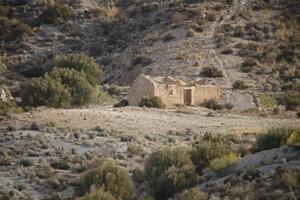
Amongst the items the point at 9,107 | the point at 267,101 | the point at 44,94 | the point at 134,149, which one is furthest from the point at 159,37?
the point at 134,149

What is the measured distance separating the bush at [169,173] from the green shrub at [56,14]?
48939mm

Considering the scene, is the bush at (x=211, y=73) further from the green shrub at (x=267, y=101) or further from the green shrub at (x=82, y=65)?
the green shrub at (x=82, y=65)

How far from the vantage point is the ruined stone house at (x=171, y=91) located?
4147 centimetres

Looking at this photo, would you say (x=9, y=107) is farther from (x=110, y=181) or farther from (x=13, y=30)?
(x=13, y=30)

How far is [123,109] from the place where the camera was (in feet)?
127

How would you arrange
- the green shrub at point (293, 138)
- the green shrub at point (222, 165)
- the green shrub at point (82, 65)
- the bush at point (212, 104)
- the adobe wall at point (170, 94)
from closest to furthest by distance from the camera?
1. the green shrub at point (222, 165)
2. the green shrub at point (293, 138)
3. the adobe wall at point (170, 94)
4. the bush at point (212, 104)
5. the green shrub at point (82, 65)

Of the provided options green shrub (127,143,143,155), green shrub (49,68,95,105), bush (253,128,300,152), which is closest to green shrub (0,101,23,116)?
green shrub (49,68,95,105)

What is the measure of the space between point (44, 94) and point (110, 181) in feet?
63.2

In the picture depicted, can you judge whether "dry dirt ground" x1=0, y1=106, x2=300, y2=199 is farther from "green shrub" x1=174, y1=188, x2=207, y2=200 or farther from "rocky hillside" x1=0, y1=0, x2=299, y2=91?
"rocky hillside" x1=0, y1=0, x2=299, y2=91

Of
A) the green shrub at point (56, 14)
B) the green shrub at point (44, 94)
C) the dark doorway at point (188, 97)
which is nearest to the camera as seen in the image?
the green shrub at point (44, 94)

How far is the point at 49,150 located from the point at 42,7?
48.4 metres

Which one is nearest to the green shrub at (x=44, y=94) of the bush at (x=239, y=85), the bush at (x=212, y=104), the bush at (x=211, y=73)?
the bush at (x=212, y=104)

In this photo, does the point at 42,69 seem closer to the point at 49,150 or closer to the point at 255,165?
the point at 49,150

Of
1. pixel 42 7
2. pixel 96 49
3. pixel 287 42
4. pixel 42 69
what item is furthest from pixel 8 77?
pixel 287 42
